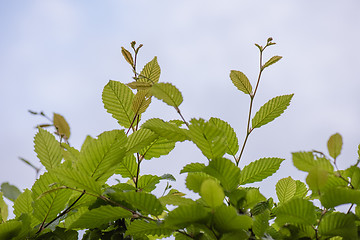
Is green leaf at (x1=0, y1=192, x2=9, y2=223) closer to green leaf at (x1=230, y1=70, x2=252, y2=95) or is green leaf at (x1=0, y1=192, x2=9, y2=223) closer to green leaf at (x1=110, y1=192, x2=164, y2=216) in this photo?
green leaf at (x1=110, y1=192, x2=164, y2=216)

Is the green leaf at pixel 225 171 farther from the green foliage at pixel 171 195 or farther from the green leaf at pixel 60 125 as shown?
the green leaf at pixel 60 125

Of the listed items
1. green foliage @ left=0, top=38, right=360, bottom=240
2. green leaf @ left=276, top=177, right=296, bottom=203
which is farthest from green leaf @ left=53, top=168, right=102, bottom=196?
green leaf @ left=276, top=177, right=296, bottom=203

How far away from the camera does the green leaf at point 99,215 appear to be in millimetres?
840

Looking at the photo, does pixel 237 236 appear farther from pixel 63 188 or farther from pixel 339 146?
pixel 63 188

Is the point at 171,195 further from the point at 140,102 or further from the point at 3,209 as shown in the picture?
the point at 3,209

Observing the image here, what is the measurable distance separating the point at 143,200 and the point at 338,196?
0.43 m

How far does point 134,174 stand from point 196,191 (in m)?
0.34

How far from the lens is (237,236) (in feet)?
2.50

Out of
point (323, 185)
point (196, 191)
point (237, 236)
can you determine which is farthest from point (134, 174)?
point (323, 185)

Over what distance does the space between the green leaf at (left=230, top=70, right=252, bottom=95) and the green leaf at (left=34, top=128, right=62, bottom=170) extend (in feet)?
1.85

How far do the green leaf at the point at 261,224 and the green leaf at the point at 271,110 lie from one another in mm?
305

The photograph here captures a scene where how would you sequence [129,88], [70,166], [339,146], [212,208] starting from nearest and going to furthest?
[212,208], [339,146], [70,166], [129,88]

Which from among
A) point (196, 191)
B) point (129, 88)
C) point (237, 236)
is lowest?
point (237, 236)

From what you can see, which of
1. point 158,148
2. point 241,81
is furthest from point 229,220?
point 241,81
